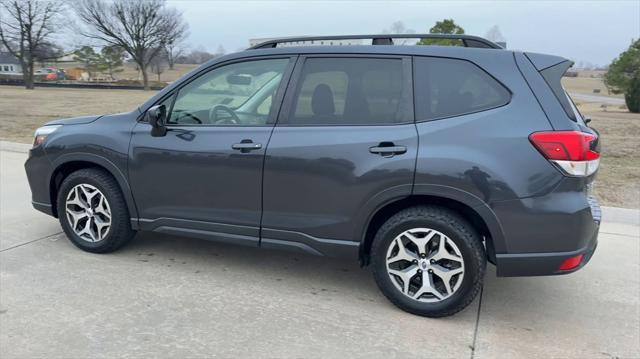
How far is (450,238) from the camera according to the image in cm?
317

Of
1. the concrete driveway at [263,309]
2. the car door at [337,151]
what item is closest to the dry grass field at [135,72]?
the concrete driveway at [263,309]

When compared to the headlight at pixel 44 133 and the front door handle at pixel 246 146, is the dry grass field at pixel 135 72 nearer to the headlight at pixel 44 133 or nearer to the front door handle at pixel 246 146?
the headlight at pixel 44 133

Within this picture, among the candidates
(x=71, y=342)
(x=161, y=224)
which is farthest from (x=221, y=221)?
(x=71, y=342)

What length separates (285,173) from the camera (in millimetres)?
3496

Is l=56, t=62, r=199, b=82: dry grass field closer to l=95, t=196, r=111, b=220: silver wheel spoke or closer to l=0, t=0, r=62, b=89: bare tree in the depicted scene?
l=0, t=0, r=62, b=89: bare tree

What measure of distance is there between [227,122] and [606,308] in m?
3.05

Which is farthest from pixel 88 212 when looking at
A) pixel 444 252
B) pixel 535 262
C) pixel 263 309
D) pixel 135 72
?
pixel 135 72

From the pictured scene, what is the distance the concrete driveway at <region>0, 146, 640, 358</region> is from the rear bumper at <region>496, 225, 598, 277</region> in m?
0.40

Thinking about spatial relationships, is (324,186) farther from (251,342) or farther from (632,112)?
(632,112)

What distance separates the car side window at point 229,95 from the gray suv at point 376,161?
1 centimetres

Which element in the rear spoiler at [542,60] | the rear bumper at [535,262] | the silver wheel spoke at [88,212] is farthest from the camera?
the silver wheel spoke at [88,212]

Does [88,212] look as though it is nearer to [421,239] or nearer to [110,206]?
[110,206]

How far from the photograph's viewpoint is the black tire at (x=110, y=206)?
13.4 feet

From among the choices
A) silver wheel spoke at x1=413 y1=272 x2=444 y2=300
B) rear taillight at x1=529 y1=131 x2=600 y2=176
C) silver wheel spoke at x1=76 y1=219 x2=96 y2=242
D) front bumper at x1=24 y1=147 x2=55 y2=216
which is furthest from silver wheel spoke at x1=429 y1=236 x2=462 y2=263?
front bumper at x1=24 y1=147 x2=55 y2=216
